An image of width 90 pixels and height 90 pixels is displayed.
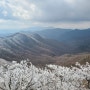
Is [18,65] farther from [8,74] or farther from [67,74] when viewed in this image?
[67,74]

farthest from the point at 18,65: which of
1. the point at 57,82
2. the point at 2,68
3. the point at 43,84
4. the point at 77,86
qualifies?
the point at 77,86

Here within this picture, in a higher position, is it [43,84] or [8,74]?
[8,74]

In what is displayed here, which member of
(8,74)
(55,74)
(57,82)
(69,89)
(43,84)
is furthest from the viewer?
(55,74)

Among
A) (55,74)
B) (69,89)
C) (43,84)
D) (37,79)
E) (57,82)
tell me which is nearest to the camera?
(37,79)

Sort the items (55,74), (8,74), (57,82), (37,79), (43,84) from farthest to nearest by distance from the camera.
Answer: (55,74), (57,82), (43,84), (37,79), (8,74)

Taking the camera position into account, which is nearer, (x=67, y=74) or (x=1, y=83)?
(x=1, y=83)

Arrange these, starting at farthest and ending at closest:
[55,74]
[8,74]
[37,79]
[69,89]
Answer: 1. [55,74]
2. [69,89]
3. [37,79]
4. [8,74]

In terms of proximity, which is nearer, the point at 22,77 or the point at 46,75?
the point at 22,77

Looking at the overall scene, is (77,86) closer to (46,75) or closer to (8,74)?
(46,75)

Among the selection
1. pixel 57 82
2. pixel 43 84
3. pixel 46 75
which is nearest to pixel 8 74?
pixel 43 84
